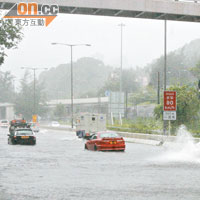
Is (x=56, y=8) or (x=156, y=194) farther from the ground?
(x=56, y=8)

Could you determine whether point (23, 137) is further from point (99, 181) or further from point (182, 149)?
point (99, 181)

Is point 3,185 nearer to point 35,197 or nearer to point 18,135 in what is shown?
point 35,197

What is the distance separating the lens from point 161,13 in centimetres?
3081

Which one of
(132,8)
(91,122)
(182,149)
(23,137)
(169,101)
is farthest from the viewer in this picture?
(91,122)

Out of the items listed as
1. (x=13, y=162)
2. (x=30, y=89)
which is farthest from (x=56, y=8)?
(x=30, y=89)

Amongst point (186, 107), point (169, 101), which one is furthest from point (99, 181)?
point (186, 107)

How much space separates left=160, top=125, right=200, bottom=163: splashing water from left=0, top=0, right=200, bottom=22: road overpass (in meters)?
7.27

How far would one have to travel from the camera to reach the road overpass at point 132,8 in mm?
28750

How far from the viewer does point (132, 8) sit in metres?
29.7

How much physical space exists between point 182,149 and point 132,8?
11.3 metres

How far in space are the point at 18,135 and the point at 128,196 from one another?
31.1 meters

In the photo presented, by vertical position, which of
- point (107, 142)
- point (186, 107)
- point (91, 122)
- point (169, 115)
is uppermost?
point (186, 107)

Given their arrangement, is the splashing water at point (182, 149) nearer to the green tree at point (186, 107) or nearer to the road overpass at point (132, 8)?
the green tree at point (186, 107)

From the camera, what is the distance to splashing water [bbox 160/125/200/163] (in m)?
30.0
